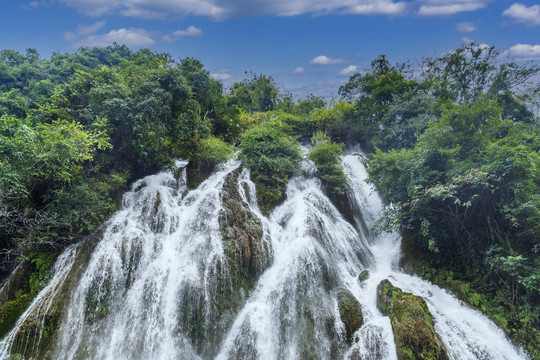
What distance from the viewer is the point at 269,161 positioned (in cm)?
1340

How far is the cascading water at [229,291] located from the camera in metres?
7.21

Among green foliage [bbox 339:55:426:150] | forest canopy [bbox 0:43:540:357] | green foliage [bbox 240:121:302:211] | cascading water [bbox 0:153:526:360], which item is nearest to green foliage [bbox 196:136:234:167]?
forest canopy [bbox 0:43:540:357]

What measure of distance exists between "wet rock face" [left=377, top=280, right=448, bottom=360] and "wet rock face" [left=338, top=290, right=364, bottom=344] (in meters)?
0.89

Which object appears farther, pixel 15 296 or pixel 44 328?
pixel 15 296

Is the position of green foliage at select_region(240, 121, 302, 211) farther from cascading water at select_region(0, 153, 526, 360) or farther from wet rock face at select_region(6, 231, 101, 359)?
wet rock face at select_region(6, 231, 101, 359)

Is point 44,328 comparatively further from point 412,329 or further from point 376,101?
point 376,101

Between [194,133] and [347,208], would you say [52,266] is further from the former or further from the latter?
[347,208]

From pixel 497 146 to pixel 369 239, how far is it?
706 cm

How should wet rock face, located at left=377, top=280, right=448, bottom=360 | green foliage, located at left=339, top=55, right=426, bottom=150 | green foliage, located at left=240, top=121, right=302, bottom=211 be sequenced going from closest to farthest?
wet rock face, located at left=377, top=280, right=448, bottom=360 → green foliage, located at left=240, top=121, right=302, bottom=211 → green foliage, located at left=339, top=55, right=426, bottom=150

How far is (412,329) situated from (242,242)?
6.13 meters

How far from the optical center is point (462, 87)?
2072cm

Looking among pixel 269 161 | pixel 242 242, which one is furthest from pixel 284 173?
pixel 242 242

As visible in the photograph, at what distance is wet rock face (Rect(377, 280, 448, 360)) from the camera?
20.0 feet

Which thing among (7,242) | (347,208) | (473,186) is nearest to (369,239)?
(347,208)
